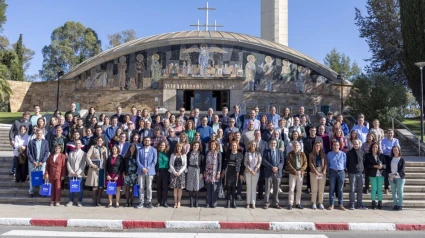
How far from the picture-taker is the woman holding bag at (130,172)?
8.95m

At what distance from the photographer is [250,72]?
85.9 ft

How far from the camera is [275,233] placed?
691 cm

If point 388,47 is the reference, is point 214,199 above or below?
below

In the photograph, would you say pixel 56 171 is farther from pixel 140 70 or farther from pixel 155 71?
pixel 140 70

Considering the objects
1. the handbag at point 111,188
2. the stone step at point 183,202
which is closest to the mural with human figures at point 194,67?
the stone step at point 183,202

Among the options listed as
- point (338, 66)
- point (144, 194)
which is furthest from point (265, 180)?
point (338, 66)

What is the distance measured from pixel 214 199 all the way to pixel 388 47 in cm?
2807

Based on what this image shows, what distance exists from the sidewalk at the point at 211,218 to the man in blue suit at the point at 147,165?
0.37 meters

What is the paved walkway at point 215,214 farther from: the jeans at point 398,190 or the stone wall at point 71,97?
the stone wall at point 71,97

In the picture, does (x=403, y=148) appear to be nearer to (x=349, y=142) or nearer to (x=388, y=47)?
(x=349, y=142)

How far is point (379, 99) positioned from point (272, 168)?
15.6 meters

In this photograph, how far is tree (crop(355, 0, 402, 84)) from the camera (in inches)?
1214

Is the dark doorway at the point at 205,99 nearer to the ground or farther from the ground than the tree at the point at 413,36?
nearer to the ground

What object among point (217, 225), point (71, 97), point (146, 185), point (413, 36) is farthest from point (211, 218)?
point (71, 97)
